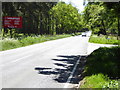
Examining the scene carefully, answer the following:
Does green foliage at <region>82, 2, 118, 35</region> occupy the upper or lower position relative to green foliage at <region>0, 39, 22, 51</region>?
upper

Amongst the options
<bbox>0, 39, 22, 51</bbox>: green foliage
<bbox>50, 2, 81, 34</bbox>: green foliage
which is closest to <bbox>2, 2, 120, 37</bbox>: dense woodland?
<bbox>50, 2, 81, 34</bbox>: green foliage

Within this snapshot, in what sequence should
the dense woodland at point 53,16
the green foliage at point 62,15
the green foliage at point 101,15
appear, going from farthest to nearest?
1. the green foliage at point 62,15
2. the dense woodland at point 53,16
3. the green foliage at point 101,15

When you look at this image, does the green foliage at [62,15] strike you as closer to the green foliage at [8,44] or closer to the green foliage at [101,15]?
the green foliage at [101,15]

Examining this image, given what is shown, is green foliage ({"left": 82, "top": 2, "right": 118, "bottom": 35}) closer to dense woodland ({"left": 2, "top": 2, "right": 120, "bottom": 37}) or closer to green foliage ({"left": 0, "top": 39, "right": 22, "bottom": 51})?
dense woodland ({"left": 2, "top": 2, "right": 120, "bottom": 37})

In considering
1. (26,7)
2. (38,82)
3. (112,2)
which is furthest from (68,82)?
(26,7)

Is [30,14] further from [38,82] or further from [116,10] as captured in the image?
[38,82]

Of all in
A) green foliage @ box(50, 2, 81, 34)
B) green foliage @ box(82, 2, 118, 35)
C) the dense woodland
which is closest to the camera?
green foliage @ box(82, 2, 118, 35)

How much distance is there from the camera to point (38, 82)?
29.1 ft

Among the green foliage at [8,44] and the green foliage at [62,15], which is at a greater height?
the green foliage at [62,15]

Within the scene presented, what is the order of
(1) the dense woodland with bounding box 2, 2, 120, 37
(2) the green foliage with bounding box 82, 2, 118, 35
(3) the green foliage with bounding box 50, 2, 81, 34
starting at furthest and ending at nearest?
(3) the green foliage with bounding box 50, 2, 81, 34
(1) the dense woodland with bounding box 2, 2, 120, 37
(2) the green foliage with bounding box 82, 2, 118, 35

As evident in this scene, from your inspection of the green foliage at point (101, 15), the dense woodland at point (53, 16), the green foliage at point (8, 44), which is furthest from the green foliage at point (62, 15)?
the green foliage at point (8, 44)

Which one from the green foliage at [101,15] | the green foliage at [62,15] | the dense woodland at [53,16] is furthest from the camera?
the green foliage at [62,15]

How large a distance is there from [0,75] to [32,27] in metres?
66.4

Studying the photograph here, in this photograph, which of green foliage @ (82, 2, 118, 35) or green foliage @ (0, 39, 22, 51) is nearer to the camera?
green foliage @ (82, 2, 118, 35)
